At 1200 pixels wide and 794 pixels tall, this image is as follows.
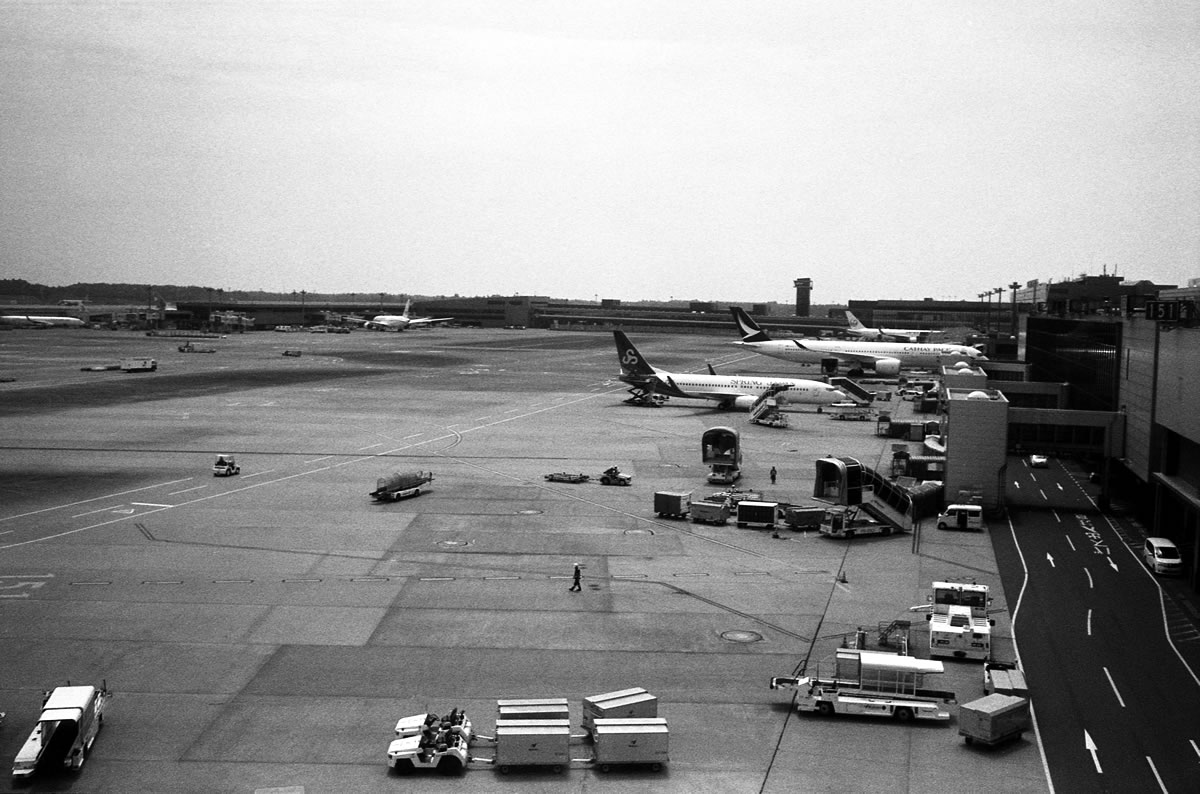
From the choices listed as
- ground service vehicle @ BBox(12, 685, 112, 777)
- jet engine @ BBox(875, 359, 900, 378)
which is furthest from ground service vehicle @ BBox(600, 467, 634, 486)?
jet engine @ BBox(875, 359, 900, 378)

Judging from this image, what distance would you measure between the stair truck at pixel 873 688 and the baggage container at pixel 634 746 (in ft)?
19.7

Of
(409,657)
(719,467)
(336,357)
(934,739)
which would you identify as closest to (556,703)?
(409,657)

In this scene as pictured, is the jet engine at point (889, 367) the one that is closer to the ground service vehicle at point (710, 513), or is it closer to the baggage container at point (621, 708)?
the ground service vehicle at point (710, 513)

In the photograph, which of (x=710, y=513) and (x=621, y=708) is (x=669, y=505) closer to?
(x=710, y=513)

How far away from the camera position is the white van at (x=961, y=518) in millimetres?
58875

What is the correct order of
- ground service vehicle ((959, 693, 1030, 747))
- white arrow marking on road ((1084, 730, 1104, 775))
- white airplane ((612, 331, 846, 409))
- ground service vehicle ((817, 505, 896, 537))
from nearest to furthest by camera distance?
white arrow marking on road ((1084, 730, 1104, 775)) → ground service vehicle ((959, 693, 1030, 747)) → ground service vehicle ((817, 505, 896, 537)) → white airplane ((612, 331, 846, 409))

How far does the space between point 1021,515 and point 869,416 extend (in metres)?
49.9

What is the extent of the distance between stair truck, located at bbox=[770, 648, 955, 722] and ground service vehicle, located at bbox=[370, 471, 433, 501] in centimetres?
3461

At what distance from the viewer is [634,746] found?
28.2 metres

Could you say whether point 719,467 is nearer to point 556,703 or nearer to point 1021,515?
point 1021,515

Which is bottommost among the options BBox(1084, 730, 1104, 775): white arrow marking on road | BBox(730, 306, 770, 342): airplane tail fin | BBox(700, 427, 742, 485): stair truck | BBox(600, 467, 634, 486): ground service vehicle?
BBox(1084, 730, 1104, 775): white arrow marking on road

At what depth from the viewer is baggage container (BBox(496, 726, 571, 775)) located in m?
28.0

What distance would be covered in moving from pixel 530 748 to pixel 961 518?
126 feet

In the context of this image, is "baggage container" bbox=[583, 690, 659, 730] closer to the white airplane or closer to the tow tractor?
the tow tractor
